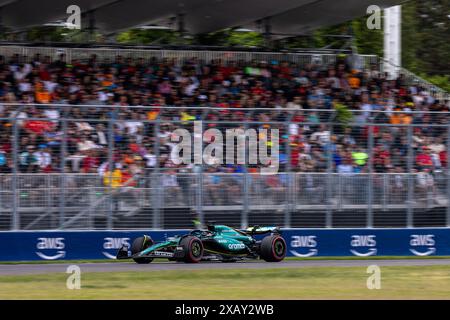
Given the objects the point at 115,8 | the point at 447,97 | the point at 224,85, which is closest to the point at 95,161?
the point at 224,85

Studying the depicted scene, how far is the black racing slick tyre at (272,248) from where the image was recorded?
17531 mm

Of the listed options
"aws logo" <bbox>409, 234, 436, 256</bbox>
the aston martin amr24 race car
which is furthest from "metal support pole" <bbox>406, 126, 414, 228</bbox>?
the aston martin amr24 race car

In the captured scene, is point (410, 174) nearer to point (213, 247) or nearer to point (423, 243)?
point (423, 243)

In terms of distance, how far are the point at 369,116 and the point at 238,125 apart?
9.80ft

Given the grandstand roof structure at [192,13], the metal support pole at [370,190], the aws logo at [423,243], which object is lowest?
the aws logo at [423,243]

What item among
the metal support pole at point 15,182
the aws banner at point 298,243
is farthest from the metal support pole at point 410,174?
the metal support pole at point 15,182

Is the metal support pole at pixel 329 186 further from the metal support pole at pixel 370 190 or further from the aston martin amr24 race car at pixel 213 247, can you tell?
the aston martin amr24 race car at pixel 213 247

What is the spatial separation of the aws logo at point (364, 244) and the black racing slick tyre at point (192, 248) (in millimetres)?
4348

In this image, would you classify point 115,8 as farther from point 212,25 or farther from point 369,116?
point 369,116

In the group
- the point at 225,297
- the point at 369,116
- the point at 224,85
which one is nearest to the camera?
the point at 225,297

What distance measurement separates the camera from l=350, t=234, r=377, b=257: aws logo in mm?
20062

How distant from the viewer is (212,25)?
88.8 ft

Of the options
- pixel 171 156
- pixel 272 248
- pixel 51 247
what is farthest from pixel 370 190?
pixel 51 247

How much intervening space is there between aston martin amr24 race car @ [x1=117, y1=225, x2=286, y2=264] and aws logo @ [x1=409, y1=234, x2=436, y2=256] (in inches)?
155
